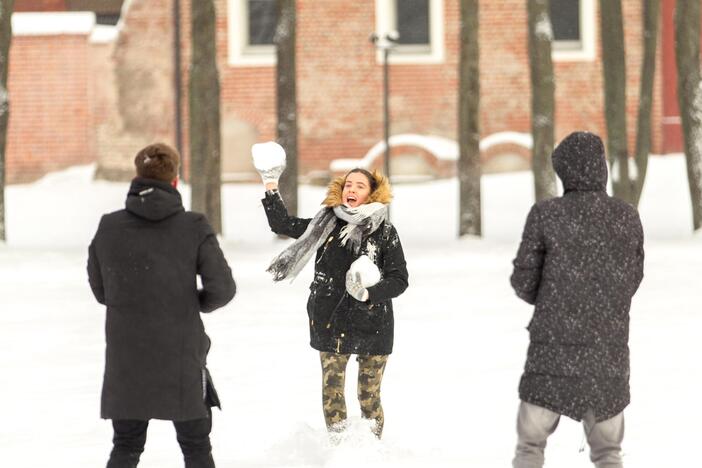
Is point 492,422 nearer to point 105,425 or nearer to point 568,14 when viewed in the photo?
point 105,425

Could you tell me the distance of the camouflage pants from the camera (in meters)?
8.08

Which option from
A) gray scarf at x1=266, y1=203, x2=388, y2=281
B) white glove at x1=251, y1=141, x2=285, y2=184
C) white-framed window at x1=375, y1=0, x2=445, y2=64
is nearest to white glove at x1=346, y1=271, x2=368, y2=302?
gray scarf at x1=266, y1=203, x2=388, y2=281

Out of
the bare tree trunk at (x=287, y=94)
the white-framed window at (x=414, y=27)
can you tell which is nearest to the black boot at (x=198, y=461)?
the bare tree trunk at (x=287, y=94)

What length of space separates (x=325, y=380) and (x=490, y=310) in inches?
321

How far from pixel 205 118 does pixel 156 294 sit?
17.4m

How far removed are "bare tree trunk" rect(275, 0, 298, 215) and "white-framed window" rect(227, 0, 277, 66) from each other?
38.1ft

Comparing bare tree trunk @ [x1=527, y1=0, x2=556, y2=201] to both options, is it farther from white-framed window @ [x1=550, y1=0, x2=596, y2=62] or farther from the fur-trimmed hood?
the fur-trimmed hood

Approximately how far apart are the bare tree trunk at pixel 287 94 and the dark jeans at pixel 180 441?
689 inches

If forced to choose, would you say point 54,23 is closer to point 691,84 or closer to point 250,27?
point 250,27

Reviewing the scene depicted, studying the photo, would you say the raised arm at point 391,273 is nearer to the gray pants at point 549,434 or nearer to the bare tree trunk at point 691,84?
the gray pants at point 549,434

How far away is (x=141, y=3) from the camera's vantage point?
120ft

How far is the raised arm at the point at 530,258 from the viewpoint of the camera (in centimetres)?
618

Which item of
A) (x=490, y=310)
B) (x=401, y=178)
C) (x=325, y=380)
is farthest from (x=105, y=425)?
(x=401, y=178)

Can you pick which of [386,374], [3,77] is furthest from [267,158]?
[3,77]
